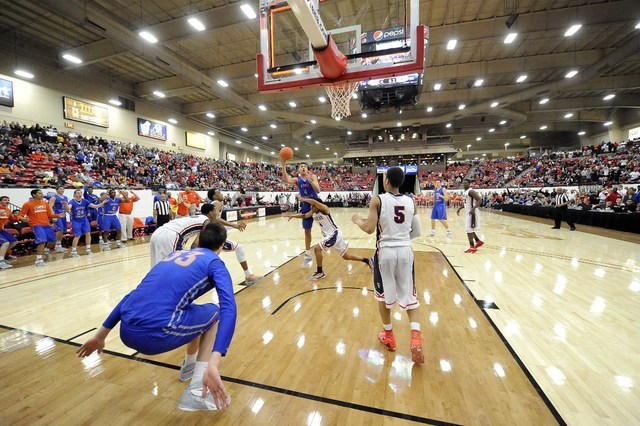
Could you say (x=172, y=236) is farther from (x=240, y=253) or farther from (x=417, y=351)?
(x=417, y=351)

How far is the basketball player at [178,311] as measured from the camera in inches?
65.4

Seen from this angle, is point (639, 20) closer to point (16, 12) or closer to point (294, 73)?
point (294, 73)

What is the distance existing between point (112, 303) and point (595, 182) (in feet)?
84.8

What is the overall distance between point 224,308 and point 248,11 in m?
11.5

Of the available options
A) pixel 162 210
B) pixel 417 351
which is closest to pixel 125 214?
pixel 162 210

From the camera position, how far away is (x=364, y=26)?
12383mm

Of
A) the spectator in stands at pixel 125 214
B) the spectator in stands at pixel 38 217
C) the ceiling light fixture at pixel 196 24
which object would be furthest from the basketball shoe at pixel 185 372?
the ceiling light fixture at pixel 196 24

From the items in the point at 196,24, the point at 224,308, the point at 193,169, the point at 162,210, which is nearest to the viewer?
the point at 224,308

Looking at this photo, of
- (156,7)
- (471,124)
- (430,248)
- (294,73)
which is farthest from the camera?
(471,124)

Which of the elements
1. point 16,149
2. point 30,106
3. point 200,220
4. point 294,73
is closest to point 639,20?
point 294,73

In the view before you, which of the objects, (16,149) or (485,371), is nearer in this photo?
(485,371)

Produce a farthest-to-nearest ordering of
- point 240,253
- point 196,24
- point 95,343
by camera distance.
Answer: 1. point 196,24
2. point 240,253
3. point 95,343

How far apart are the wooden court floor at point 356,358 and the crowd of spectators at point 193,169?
977 cm

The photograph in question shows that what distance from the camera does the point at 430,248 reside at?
8.09m
